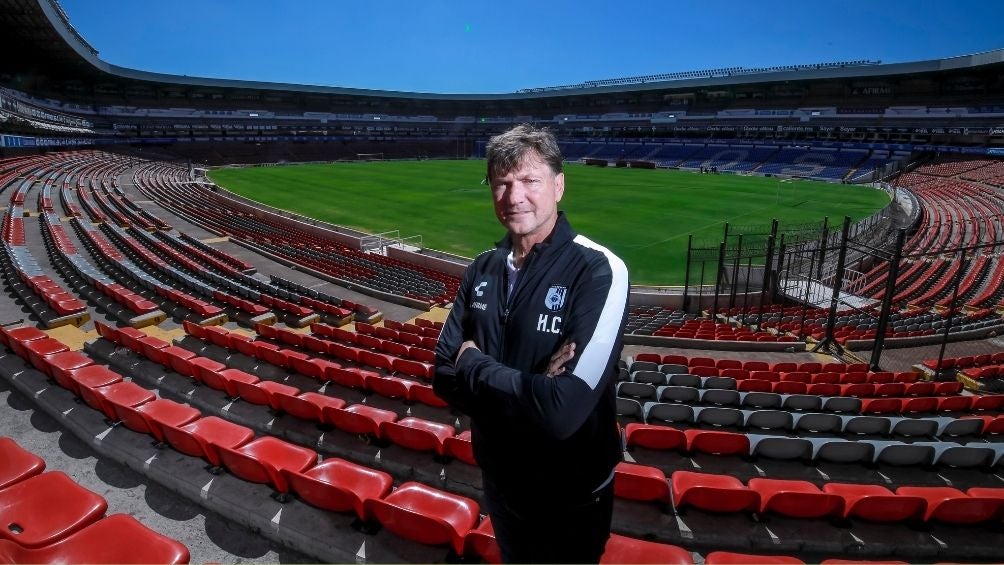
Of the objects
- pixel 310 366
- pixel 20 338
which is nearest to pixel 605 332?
pixel 310 366

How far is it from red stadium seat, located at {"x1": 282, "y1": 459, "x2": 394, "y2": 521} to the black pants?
7.32 ft

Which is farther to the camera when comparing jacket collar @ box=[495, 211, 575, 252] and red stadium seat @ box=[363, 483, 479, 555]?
red stadium seat @ box=[363, 483, 479, 555]

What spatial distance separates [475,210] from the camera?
119 ft

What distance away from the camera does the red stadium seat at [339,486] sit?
397cm

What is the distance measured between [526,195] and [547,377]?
77cm

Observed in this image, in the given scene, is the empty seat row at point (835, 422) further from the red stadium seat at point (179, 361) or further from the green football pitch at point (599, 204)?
the green football pitch at point (599, 204)

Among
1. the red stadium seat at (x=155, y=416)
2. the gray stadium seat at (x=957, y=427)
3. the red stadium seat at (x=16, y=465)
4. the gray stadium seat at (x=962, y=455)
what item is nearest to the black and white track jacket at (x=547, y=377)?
the red stadium seat at (x=16, y=465)

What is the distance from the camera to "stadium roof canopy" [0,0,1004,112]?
41.6m

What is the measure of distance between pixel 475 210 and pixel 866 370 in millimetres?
28793

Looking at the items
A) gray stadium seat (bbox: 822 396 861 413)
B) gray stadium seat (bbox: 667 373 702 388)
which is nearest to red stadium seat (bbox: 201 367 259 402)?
gray stadium seat (bbox: 667 373 702 388)

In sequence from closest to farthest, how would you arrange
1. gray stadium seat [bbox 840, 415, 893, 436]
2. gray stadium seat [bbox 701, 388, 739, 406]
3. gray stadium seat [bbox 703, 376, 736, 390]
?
gray stadium seat [bbox 840, 415, 893, 436]
gray stadium seat [bbox 701, 388, 739, 406]
gray stadium seat [bbox 703, 376, 736, 390]

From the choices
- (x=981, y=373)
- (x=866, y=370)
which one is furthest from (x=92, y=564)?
(x=981, y=373)

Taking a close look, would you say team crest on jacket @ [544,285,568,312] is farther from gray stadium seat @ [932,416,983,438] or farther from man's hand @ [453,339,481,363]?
gray stadium seat @ [932,416,983,438]

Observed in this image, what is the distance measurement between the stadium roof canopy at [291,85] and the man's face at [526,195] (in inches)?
1906
